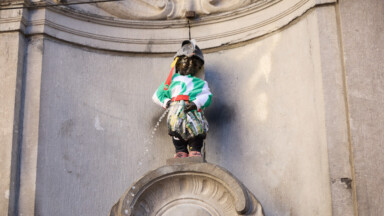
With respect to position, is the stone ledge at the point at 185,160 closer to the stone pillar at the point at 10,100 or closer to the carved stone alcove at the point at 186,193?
the carved stone alcove at the point at 186,193

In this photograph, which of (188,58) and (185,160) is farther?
(188,58)

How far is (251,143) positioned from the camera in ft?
21.2

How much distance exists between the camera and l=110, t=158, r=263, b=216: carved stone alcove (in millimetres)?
5520

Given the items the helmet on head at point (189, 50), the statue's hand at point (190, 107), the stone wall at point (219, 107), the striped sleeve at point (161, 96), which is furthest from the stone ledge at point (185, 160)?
the helmet on head at point (189, 50)

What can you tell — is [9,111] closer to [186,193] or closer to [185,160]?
[185,160]

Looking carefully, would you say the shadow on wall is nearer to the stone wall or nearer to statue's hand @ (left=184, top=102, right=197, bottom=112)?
the stone wall

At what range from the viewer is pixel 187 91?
6195 millimetres

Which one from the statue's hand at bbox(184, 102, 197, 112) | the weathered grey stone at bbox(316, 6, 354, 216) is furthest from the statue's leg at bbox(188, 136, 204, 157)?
the weathered grey stone at bbox(316, 6, 354, 216)

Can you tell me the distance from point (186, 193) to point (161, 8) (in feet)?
7.64

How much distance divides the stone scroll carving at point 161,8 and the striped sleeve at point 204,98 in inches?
45.9

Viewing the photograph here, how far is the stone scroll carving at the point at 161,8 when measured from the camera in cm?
713

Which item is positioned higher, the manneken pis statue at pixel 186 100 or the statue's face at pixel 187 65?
the statue's face at pixel 187 65

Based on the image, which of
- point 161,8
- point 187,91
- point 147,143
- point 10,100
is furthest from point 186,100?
point 10,100

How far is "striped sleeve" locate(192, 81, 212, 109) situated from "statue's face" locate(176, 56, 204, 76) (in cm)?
21
